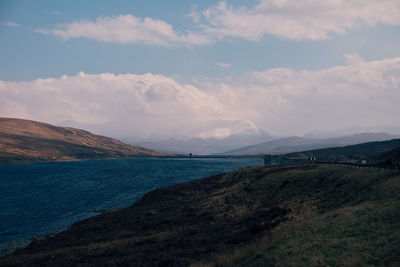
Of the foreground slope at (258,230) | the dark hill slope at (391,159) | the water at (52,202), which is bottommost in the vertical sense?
the water at (52,202)

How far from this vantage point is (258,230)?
97.7 feet

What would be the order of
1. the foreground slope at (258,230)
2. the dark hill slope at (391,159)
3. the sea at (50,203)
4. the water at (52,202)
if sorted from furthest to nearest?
the dark hill slope at (391,159), the water at (52,202), the sea at (50,203), the foreground slope at (258,230)

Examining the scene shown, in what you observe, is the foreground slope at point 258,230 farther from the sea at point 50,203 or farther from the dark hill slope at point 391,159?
the dark hill slope at point 391,159

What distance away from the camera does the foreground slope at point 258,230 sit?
19156mm

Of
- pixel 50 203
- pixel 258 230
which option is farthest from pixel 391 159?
pixel 50 203

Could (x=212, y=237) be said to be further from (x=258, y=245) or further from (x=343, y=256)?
(x=343, y=256)

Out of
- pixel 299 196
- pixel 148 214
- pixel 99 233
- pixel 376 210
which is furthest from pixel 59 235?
pixel 376 210

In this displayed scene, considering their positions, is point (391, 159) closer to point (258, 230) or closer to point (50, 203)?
point (258, 230)

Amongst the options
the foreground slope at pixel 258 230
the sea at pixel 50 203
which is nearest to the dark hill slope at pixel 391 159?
the foreground slope at pixel 258 230

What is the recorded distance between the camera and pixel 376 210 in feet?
80.0

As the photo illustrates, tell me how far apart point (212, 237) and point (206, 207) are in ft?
60.1

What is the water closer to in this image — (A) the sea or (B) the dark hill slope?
(A) the sea

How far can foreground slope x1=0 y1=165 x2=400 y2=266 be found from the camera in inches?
754

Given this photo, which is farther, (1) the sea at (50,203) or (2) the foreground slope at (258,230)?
(1) the sea at (50,203)
